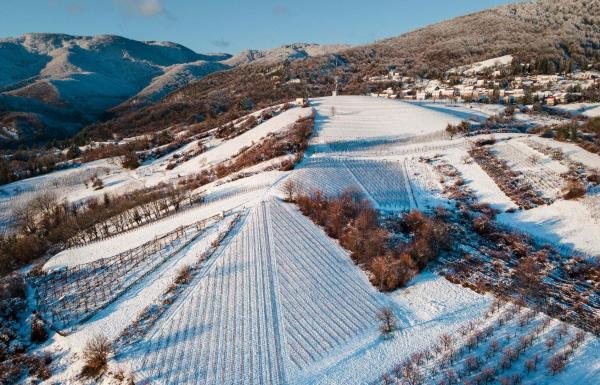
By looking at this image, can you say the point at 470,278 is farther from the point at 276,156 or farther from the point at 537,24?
the point at 537,24

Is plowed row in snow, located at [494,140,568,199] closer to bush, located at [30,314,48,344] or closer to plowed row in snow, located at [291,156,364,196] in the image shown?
plowed row in snow, located at [291,156,364,196]

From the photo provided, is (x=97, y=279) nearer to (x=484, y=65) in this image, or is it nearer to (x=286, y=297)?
(x=286, y=297)

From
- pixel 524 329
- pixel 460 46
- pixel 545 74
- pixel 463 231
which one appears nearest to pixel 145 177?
pixel 463 231

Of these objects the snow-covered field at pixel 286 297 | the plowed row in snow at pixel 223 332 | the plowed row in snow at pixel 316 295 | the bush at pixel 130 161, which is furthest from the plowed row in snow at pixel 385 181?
the bush at pixel 130 161

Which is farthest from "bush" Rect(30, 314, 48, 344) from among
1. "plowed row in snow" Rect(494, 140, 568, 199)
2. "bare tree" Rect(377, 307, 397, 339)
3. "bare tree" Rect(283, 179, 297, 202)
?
"plowed row in snow" Rect(494, 140, 568, 199)

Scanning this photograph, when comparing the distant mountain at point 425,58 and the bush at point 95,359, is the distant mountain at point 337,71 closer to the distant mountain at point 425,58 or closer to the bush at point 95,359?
the distant mountain at point 425,58

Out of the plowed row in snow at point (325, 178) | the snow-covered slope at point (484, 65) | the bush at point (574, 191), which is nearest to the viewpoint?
the bush at point (574, 191)
